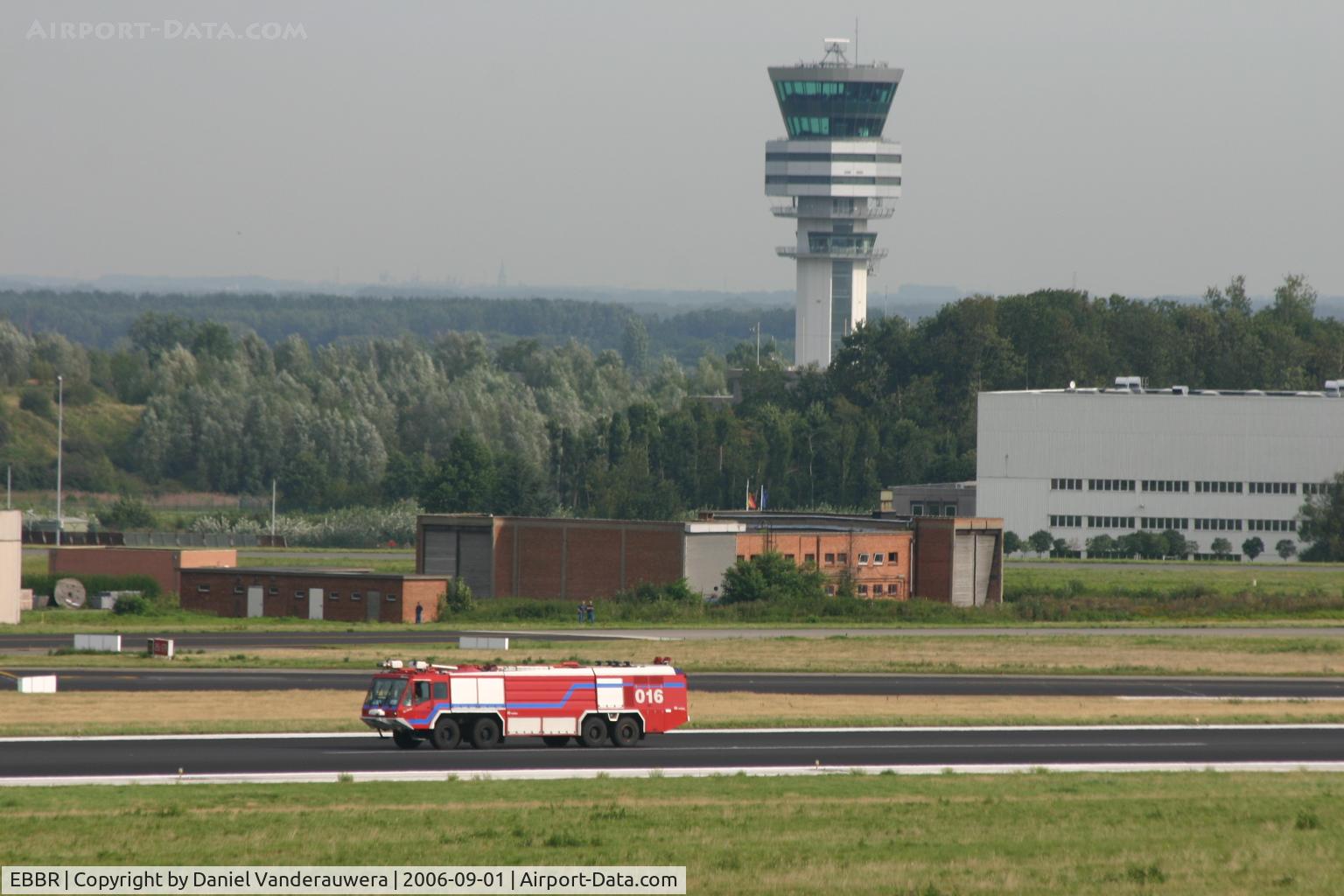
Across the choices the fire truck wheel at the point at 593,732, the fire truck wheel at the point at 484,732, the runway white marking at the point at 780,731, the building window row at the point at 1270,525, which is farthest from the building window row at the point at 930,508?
the fire truck wheel at the point at 484,732

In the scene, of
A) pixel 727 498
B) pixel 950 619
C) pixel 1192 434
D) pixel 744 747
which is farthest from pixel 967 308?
pixel 744 747

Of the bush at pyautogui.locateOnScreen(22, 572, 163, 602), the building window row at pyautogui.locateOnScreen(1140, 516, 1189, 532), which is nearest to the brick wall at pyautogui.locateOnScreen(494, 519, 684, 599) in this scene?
the bush at pyautogui.locateOnScreen(22, 572, 163, 602)

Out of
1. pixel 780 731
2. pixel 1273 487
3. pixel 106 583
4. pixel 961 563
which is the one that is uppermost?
pixel 1273 487

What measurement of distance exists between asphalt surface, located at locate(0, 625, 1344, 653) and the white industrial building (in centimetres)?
4972

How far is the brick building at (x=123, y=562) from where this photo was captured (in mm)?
95188

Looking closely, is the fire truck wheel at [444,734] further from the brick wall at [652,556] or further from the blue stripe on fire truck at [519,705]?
the brick wall at [652,556]

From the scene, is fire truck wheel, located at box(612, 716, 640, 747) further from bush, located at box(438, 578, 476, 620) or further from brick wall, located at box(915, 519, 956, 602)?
brick wall, located at box(915, 519, 956, 602)

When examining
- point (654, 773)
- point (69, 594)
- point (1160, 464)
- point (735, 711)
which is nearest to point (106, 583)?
point (69, 594)

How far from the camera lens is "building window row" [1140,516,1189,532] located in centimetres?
12494

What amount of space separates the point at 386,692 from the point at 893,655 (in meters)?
28.9

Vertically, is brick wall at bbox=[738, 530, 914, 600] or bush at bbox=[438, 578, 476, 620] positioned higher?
brick wall at bbox=[738, 530, 914, 600]

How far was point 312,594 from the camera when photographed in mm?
85812

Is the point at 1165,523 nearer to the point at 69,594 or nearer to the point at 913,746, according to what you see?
the point at 69,594

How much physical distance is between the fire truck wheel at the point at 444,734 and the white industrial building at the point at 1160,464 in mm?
92159
